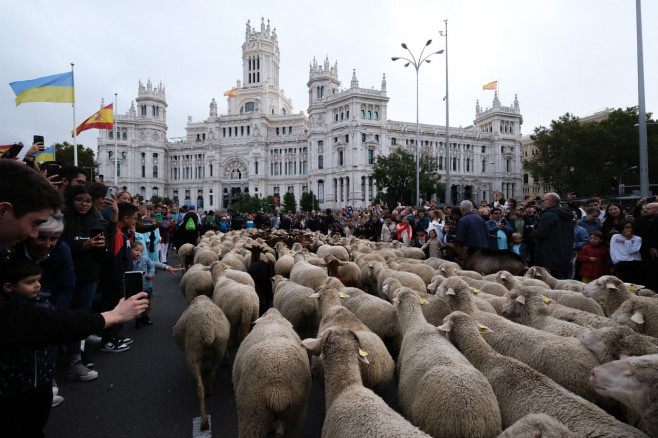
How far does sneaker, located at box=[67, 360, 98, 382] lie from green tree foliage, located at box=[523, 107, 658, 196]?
152 feet

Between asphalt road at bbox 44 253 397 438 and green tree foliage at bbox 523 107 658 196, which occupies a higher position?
green tree foliage at bbox 523 107 658 196

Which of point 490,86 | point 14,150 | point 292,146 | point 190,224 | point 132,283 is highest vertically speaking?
point 490,86

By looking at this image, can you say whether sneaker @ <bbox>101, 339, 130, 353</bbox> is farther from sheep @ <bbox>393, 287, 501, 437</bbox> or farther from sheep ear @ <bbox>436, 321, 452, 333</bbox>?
sheep ear @ <bbox>436, 321, 452, 333</bbox>

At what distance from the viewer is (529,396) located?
9.14ft

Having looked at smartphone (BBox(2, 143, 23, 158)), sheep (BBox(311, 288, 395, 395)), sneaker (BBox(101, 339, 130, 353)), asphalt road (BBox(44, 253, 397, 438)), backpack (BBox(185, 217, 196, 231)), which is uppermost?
smartphone (BBox(2, 143, 23, 158))

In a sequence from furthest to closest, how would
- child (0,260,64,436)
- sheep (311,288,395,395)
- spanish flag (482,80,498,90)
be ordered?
1. spanish flag (482,80,498,90)
2. sheep (311,288,395,395)
3. child (0,260,64,436)

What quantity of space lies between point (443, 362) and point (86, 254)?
14.6ft

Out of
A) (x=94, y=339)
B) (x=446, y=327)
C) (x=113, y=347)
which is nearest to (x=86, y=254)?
(x=113, y=347)

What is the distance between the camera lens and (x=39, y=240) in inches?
104

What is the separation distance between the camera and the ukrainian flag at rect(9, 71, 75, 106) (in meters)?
14.1

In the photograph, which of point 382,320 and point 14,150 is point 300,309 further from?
point 14,150

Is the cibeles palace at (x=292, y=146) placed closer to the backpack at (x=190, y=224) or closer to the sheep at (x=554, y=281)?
the backpack at (x=190, y=224)

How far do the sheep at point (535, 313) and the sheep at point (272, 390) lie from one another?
9.18 feet

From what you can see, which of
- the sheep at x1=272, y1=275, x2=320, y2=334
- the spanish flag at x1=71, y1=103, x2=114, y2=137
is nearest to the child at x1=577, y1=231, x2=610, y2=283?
the sheep at x1=272, y1=275, x2=320, y2=334
